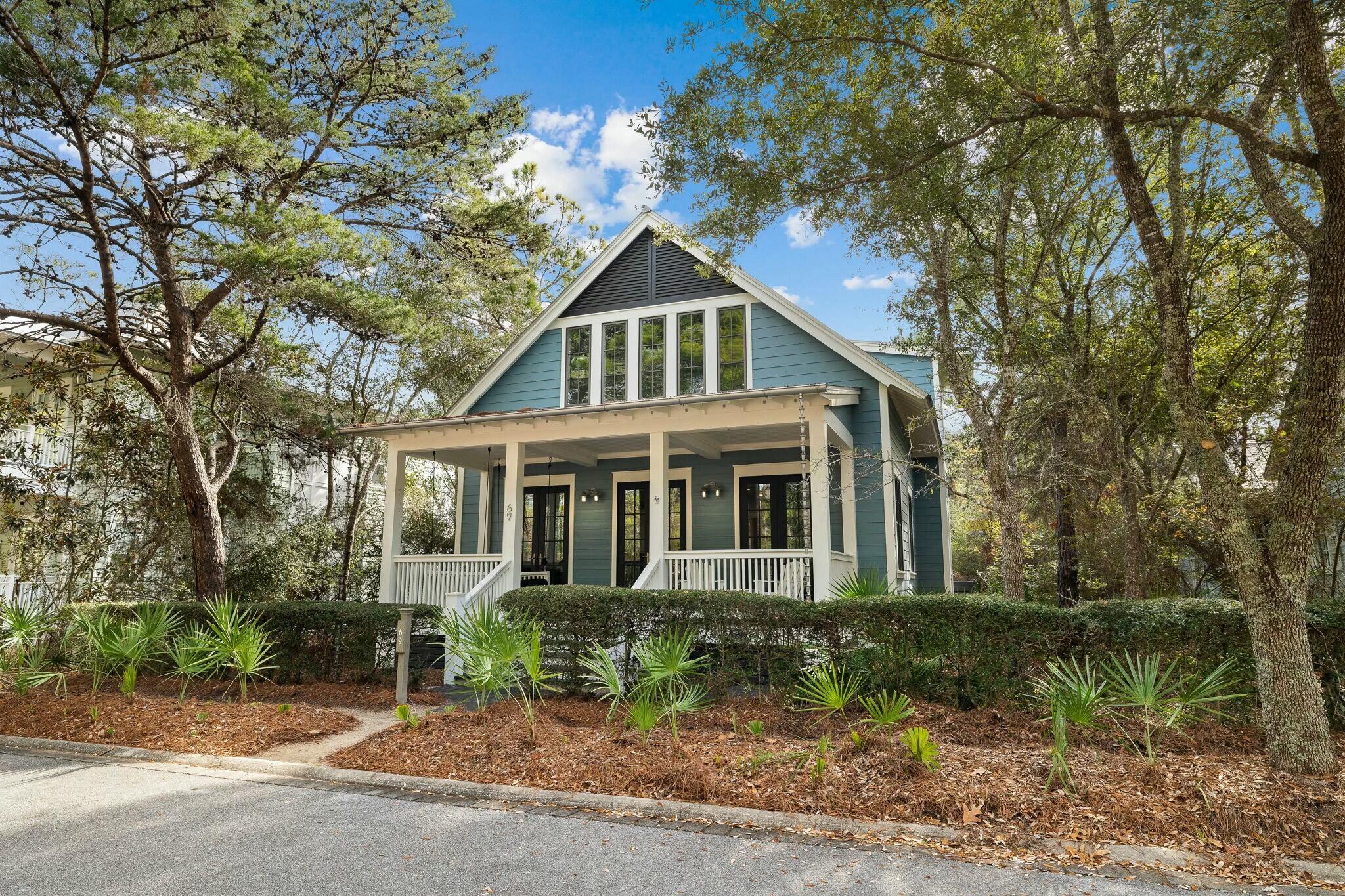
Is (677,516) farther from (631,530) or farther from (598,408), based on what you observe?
(598,408)

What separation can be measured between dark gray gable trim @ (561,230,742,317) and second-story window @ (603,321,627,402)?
398 mm

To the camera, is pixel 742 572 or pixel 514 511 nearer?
pixel 742 572

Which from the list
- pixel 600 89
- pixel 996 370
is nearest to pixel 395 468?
pixel 600 89

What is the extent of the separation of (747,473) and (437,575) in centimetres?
522

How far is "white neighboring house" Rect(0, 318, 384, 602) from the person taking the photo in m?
11.2

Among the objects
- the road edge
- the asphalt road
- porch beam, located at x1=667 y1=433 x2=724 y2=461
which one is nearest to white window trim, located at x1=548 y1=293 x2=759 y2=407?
porch beam, located at x1=667 y1=433 x2=724 y2=461

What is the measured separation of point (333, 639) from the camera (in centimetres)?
904

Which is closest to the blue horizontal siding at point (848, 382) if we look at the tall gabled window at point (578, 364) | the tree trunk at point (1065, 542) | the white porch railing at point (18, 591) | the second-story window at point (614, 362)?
the second-story window at point (614, 362)

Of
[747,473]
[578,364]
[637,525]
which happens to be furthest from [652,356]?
[637,525]

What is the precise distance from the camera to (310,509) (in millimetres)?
16547

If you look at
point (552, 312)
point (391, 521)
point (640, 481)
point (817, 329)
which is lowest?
point (391, 521)

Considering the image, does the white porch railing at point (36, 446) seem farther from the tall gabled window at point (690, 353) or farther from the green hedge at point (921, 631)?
the tall gabled window at point (690, 353)

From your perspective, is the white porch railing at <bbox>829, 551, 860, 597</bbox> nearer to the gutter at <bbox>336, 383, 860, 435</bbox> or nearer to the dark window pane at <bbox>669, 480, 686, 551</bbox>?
the gutter at <bbox>336, 383, 860, 435</bbox>

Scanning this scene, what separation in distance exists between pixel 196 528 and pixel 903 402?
10752mm
